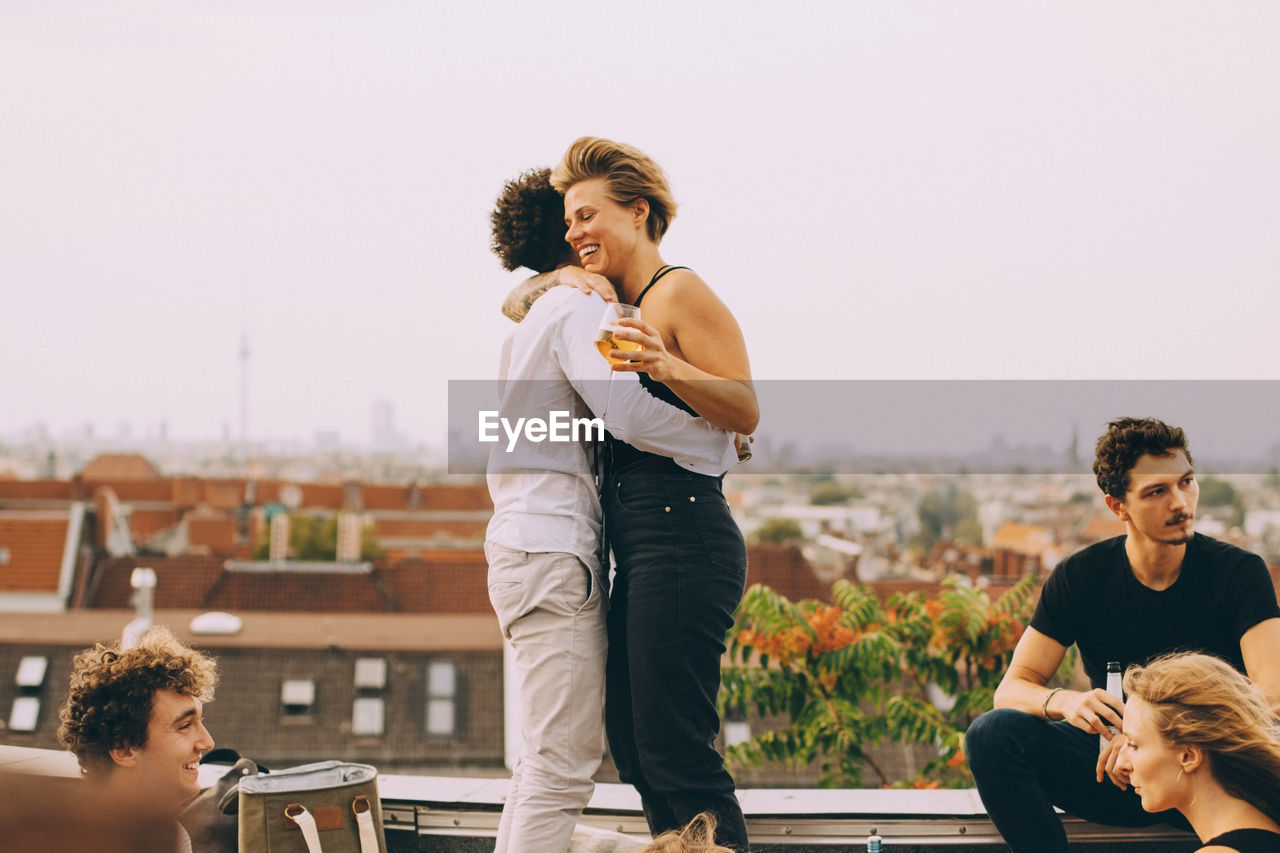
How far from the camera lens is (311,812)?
2.40 m

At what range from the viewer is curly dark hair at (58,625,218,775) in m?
2.17

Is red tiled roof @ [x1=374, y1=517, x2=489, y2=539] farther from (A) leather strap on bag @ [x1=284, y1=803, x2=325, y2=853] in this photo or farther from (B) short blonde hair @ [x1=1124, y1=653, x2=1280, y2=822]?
(B) short blonde hair @ [x1=1124, y1=653, x2=1280, y2=822]

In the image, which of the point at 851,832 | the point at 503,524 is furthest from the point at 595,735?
the point at 851,832

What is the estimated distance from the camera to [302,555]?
1649 inches

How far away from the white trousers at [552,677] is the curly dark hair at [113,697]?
61 centimetres

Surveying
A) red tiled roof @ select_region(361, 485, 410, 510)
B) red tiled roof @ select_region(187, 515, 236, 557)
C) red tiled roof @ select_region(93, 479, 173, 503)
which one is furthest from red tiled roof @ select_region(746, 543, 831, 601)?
red tiled roof @ select_region(93, 479, 173, 503)

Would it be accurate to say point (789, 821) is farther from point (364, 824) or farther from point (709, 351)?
point (709, 351)

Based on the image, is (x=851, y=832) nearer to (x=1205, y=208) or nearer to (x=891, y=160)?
(x=1205, y=208)

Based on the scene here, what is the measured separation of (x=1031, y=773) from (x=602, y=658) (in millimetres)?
954

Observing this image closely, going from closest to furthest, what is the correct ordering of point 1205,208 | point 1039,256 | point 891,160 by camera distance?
point 1205,208 → point 1039,256 → point 891,160

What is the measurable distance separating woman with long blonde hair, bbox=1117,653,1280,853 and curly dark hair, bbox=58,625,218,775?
5.50ft

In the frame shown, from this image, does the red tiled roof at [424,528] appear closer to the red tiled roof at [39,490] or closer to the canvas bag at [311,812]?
the red tiled roof at [39,490]

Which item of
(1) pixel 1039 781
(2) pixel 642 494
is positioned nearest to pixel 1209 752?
(1) pixel 1039 781

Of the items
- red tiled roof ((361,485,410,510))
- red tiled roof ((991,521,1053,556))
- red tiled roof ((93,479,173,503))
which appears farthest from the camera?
red tiled roof ((361,485,410,510))
